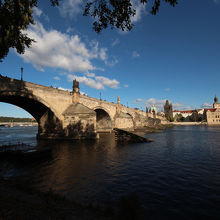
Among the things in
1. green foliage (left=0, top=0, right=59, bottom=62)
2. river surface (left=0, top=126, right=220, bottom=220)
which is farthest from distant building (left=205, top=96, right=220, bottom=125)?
green foliage (left=0, top=0, right=59, bottom=62)

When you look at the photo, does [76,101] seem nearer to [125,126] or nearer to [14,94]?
[14,94]

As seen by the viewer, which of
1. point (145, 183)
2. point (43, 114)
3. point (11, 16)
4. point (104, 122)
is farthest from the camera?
point (104, 122)

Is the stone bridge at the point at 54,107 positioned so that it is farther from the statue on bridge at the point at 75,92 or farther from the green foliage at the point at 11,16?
the green foliage at the point at 11,16

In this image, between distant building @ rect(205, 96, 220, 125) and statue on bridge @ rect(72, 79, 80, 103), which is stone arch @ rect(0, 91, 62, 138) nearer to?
statue on bridge @ rect(72, 79, 80, 103)

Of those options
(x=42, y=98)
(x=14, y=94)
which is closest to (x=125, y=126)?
(x=42, y=98)

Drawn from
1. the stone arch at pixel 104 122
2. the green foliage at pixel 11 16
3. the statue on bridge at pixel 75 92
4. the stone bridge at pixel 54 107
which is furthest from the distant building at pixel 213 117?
the green foliage at pixel 11 16

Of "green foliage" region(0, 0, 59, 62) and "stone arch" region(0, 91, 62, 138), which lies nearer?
"green foliage" region(0, 0, 59, 62)

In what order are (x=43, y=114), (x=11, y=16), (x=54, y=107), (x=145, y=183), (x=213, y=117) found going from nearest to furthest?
(x=11, y=16) → (x=145, y=183) → (x=54, y=107) → (x=43, y=114) → (x=213, y=117)

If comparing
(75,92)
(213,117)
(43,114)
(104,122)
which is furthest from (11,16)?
(213,117)

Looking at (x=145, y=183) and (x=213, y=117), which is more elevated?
(x=213, y=117)

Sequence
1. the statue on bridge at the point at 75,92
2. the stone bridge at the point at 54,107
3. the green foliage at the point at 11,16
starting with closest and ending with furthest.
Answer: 1. the green foliage at the point at 11,16
2. the stone bridge at the point at 54,107
3. the statue on bridge at the point at 75,92

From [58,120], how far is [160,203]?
964 inches

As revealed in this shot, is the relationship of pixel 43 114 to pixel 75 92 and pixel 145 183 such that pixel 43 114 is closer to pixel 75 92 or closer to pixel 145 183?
pixel 75 92

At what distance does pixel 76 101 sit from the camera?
100 feet
